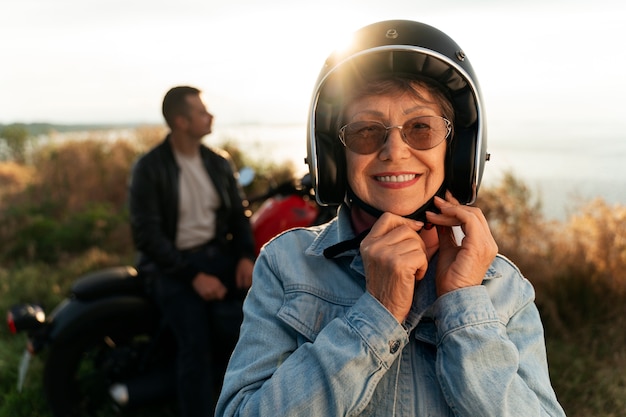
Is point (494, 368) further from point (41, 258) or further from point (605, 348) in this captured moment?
point (41, 258)

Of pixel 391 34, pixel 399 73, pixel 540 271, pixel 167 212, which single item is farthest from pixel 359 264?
pixel 540 271

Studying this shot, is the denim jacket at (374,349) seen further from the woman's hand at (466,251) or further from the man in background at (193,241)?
the man in background at (193,241)

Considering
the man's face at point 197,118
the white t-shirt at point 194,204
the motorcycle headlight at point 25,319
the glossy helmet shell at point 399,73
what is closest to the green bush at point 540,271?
the white t-shirt at point 194,204

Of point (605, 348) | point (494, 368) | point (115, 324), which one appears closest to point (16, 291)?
point (115, 324)

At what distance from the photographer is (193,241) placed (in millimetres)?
3348

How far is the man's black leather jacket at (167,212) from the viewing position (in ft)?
10.2

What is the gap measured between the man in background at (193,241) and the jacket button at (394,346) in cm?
184

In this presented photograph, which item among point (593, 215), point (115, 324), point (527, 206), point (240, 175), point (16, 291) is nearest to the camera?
point (115, 324)

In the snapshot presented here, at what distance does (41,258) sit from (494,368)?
638 cm

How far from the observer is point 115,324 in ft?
10.1

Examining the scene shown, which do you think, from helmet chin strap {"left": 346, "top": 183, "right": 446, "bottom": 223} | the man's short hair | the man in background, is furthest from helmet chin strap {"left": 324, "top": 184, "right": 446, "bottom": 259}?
the man's short hair

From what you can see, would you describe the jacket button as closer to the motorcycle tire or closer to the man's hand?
the man's hand

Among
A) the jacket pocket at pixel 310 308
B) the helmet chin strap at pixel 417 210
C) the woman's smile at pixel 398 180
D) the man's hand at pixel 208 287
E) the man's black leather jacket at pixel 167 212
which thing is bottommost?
the man's hand at pixel 208 287

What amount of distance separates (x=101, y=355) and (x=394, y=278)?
8.29 feet
